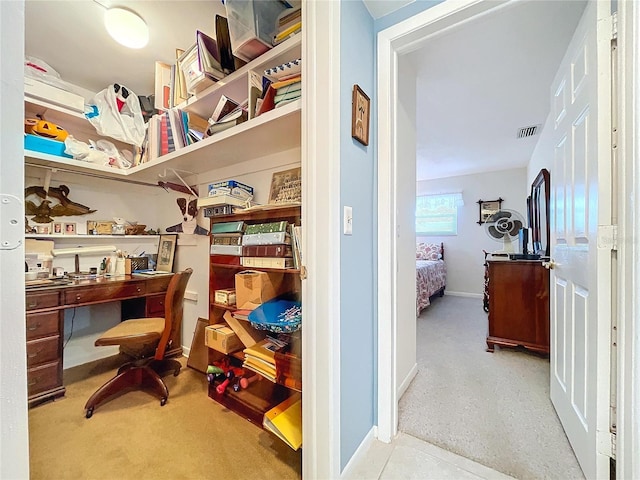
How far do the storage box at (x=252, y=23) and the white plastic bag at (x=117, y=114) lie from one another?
1252 mm

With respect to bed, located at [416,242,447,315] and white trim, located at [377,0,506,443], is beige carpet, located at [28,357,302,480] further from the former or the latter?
bed, located at [416,242,447,315]

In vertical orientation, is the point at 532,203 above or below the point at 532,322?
above

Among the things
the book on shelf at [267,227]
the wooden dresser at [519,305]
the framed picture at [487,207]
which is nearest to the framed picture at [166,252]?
the book on shelf at [267,227]

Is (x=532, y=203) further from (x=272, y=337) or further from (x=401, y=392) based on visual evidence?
(x=272, y=337)

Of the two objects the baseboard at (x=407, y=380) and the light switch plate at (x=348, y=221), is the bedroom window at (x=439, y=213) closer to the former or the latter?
the baseboard at (x=407, y=380)

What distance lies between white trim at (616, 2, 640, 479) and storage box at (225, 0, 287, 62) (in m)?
1.40

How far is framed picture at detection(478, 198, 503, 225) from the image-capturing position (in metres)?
4.67

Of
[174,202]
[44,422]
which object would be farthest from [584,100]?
[44,422]

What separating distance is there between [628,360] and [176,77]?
2781 mm

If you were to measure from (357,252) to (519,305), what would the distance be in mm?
2013

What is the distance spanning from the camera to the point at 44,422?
1473mm

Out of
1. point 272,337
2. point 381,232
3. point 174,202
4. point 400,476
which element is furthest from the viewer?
point 174,202

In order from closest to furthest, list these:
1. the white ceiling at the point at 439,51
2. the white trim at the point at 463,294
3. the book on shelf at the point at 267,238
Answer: the book on shelf at the point at 267,238 → the white ceiling at the point at 439,51 → the white trim at the point at 463,294

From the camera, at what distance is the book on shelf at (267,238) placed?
1339 millimetres
